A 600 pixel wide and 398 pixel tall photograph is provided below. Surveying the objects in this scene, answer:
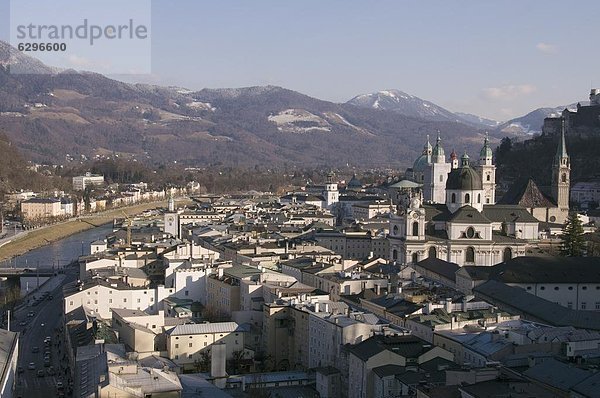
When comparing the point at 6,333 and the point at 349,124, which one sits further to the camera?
the point at 349,124

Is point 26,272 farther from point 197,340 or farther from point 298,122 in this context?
point 298,122

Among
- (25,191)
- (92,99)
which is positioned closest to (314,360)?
(25,191)

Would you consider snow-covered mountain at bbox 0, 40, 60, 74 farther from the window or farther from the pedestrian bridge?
the window

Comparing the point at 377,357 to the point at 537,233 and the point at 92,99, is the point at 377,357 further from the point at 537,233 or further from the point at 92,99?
the point at 92,99

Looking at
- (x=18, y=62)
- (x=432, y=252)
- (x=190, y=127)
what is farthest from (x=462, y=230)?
(x=18, y=62)

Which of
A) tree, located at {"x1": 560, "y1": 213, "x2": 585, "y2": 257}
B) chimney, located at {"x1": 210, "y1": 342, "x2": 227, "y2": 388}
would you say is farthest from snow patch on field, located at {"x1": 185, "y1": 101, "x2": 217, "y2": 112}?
chimney, located at {"x1": 210, "y1": 342, "x2": 227, "y2": 388}
